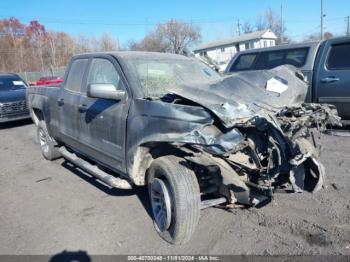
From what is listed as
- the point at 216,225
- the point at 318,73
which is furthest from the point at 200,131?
the point at 318,73

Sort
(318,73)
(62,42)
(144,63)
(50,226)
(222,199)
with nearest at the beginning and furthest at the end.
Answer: (222,199) < (50,226) < (144,63) < (318,73) < (62,42)

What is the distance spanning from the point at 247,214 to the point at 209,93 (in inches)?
61.1

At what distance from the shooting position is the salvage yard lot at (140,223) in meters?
3.27

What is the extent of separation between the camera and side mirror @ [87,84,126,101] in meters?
3.71

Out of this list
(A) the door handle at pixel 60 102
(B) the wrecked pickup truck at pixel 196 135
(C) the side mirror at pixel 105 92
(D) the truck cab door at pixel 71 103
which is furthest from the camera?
(A) the door handle at pixel 60 102

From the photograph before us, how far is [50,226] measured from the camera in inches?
152

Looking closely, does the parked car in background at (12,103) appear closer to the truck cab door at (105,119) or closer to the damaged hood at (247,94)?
the truck cab door at (105,119)

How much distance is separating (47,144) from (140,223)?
11.2ft

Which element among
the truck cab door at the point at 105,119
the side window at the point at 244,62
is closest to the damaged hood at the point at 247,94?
the truck cab door at the point at 105,119

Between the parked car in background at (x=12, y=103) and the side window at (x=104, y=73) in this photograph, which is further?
the parked car in background at (x=12, y=103)

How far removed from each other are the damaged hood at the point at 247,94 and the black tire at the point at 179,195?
661 millimetres

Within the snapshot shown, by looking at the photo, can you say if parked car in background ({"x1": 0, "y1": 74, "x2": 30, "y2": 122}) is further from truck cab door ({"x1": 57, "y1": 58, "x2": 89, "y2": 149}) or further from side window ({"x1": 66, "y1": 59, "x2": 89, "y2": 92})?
side window ({"x1": 66, "y1": 59, "x2": 89, "y2": 92})

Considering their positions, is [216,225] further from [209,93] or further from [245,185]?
[209,93]

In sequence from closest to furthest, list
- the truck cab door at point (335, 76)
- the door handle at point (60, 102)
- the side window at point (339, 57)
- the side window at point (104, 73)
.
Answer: the side window at point (104, 73) < the door handle at point (60, 102) < the truck cab door at point (335, 76) < the side window at point (339, 57)
